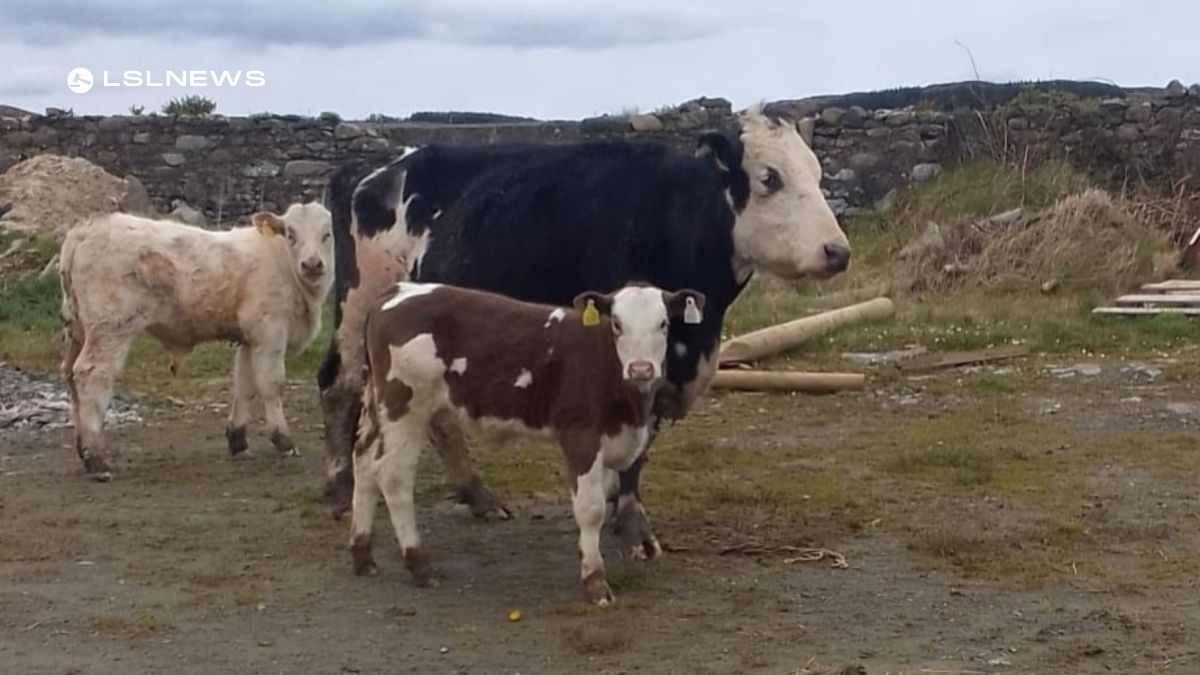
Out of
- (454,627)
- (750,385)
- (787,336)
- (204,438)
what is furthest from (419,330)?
(787,336)

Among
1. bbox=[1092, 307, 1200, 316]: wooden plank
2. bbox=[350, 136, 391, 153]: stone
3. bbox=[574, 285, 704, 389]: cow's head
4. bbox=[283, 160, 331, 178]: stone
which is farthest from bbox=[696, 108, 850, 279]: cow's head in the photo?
bbox=[283, 160, 331, 178]: stone

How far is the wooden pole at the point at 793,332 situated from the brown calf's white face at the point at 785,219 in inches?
190

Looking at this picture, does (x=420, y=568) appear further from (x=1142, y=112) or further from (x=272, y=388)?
(x=1142, y=112)

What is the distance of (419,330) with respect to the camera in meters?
7.29

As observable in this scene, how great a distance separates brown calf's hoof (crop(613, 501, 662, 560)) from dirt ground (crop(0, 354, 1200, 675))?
11cm

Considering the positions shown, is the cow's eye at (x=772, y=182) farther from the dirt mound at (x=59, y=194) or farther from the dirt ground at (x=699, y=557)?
the dirt mound at (x=59, y=194)

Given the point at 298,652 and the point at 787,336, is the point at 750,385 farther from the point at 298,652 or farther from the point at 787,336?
the point at 298,652

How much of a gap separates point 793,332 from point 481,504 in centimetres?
566

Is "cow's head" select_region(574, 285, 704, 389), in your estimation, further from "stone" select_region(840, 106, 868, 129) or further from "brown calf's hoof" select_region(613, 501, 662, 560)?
"stone" select_region(840, 106, 868, 129)

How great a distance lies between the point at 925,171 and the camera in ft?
65.5

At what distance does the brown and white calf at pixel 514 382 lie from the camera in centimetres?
696

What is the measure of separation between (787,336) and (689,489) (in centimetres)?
463

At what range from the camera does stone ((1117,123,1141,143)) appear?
19812 millimetres

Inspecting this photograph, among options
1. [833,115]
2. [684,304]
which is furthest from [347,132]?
[684,304]
